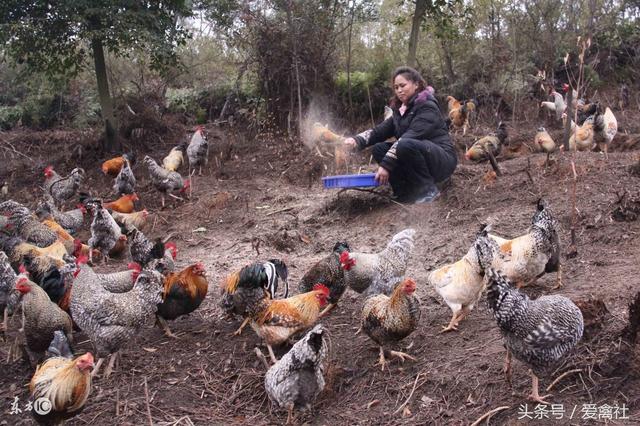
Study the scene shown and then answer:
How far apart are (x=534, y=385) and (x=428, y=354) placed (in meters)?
1.03

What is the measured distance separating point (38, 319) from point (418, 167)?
4.60m

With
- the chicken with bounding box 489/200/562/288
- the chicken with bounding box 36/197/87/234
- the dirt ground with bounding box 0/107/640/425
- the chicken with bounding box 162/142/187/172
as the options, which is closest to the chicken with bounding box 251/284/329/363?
the dirt ground with bounding box 0/107/640/425

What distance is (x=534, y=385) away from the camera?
3400 mm

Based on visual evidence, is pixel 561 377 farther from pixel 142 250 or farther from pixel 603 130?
pixel 603 130

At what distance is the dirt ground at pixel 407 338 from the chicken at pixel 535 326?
1.00 ft

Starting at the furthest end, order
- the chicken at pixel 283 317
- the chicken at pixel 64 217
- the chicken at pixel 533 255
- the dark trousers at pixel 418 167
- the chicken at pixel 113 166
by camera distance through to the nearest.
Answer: the chicken at pixel 113 166 → the chicken at pixel 64 217 → the dark trousers at pixel 418 167 → the chicken at pixel 533 255 → the chicken at pixel 283 317

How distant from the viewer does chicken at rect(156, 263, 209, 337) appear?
5.13 m

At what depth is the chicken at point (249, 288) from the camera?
4693 millimetres

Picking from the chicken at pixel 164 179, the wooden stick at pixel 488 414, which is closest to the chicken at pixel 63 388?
the wooden stick at pixel 488 414

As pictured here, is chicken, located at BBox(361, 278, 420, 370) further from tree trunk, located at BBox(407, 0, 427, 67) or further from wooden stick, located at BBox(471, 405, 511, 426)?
tree trunk, located at BBox(407, 0, 427, 67)

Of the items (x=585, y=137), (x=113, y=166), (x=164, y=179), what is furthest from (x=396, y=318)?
(x=113, y=166)

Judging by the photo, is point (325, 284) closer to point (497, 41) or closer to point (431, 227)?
point (431, 227)

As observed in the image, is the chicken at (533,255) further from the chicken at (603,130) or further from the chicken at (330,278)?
the chicken at (603,130)

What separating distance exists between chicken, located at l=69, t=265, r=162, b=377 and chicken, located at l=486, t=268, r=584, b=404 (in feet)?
9.35
